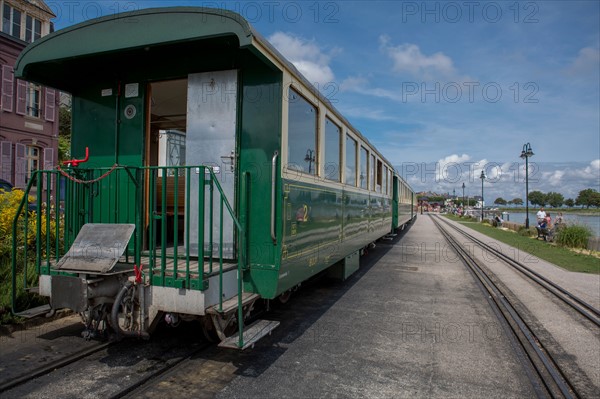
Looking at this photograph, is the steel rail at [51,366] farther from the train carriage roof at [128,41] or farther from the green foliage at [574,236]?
the green foliage at [574,236]

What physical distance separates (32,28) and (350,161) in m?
22.3

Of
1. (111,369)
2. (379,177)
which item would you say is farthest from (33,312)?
(379,177)

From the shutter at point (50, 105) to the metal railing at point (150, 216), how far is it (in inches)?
785

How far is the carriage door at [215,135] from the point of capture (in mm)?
4375

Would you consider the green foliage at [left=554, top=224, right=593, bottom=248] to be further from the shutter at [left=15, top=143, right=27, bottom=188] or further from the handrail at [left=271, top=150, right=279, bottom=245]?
the shutter at [left=15, top=143, right=27, bottom=188]

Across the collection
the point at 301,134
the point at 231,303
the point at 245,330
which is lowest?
the point at 245,330

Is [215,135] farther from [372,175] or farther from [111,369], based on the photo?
[372,175]

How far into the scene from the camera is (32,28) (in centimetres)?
2212

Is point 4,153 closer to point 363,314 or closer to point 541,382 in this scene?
point 363,314

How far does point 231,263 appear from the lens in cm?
429

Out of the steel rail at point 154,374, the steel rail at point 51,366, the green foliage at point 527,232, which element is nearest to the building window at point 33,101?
the steel rail at point 51,366

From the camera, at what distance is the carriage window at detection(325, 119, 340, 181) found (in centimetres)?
598

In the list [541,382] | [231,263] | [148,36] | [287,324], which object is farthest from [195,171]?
[541,382]

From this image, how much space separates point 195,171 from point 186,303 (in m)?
1.51
